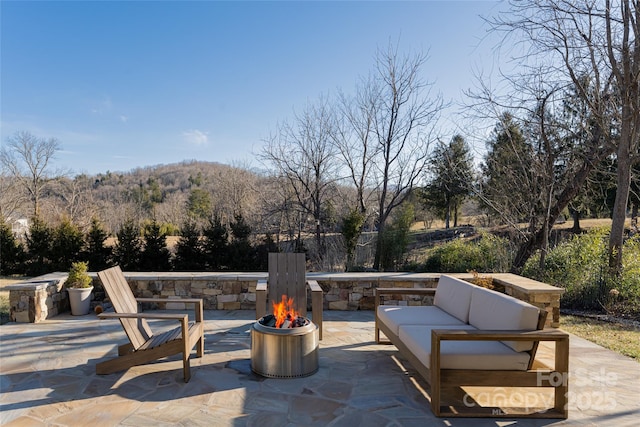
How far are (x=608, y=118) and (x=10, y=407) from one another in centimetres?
887

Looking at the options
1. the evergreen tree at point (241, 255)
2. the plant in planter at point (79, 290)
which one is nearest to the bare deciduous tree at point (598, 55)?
the plant in planter at point (79, 290)

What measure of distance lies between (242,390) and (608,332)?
4.47m

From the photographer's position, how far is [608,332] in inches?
185

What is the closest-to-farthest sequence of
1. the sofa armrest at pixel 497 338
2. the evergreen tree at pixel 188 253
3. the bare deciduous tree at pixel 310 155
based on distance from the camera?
the sofa armrest at pixel 497 338 → the evergreen tree at pixel 188 253 → the bare deciduous tree at pixel 310 155

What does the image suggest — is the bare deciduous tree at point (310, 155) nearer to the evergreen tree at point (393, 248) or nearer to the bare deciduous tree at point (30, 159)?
the evergreen tree at point (393, 248)

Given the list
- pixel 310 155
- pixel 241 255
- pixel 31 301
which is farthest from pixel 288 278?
pixel 310 155

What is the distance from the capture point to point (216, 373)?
132 inches

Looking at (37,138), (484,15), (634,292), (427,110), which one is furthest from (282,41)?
(37,138)

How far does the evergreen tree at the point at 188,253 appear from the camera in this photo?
11047 millimetres

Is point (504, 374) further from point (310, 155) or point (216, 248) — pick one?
point (310, 155)

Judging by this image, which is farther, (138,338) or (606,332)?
(606,332)

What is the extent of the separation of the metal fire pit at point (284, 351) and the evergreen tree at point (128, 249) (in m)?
8.83

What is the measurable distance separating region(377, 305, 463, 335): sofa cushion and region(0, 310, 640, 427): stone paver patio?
0.40 metres

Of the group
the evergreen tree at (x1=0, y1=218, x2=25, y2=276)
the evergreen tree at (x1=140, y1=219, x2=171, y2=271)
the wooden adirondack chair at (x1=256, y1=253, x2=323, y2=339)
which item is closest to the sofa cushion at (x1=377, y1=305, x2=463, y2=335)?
the wooden adirondack chair at (x1=256, y1=253, x2=323, y2=339)
